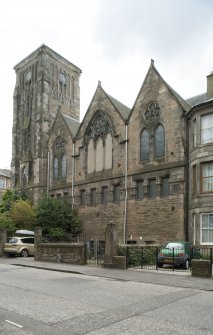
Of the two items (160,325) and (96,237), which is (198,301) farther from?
(96,237)

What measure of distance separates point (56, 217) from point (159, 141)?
39.0 feet

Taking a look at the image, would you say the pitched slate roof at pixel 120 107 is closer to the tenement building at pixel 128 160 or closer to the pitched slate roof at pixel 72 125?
the tenement building at pixel 128 160

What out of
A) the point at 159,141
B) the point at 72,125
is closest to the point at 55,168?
the point at 72,125

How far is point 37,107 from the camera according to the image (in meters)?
48.2

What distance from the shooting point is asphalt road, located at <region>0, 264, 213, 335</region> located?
329 inches

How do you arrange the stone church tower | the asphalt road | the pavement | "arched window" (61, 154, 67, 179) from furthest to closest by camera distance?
the stone church tower
"arched window" (61, 154, 67, 179)
the pavement
the asphalt road

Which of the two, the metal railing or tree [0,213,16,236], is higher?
tree [0,213,16,236]

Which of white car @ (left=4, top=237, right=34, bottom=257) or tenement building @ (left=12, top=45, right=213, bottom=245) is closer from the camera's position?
tenement building @ (left=12, top=45, right=213, bottom=245)

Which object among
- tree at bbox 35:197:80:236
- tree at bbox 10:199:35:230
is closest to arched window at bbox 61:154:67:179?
tree at bbox 35:197:80:236

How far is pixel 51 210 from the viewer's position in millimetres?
37938

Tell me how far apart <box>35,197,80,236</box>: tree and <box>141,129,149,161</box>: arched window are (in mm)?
9444

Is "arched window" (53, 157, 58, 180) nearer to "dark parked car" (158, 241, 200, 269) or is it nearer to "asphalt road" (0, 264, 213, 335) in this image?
"dark parked car" (158, 241, 200, 269)

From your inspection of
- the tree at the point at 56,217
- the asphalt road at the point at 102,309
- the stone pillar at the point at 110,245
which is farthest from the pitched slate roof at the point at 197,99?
the asphalt road at the point at 102,309

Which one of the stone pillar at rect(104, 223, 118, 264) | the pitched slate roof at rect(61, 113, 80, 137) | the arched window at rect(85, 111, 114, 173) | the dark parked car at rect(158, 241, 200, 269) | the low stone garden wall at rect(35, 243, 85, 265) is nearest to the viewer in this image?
the dark parked car at rect(158, 241, 200, 269)
